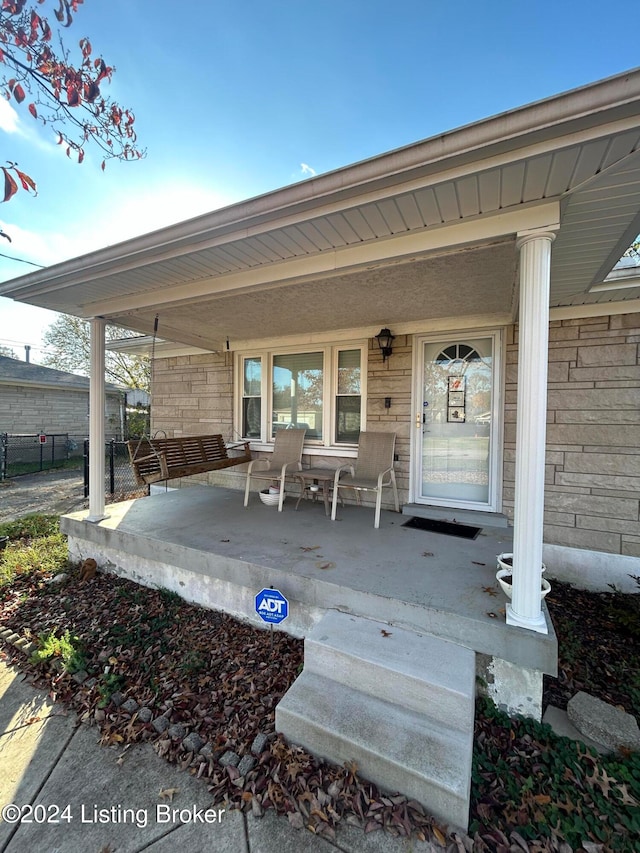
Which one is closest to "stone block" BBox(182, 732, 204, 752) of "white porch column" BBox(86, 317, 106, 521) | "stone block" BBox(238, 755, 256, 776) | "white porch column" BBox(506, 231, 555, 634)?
"stone block" BBox(238, 755, 256, 776)

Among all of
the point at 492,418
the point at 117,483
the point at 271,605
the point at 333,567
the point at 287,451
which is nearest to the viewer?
the point at 271,605

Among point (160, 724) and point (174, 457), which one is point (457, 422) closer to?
point (174, 457)

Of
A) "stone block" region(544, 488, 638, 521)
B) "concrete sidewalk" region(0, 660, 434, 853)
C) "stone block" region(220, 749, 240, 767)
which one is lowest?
"concrete sidewalk" region(0, 660, 434, 853)

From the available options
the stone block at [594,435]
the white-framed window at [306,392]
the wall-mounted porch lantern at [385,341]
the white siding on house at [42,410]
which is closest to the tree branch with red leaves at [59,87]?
the wall-mounted porch lantern at [385,341]

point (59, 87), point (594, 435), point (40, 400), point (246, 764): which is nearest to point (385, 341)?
point (594, 435)

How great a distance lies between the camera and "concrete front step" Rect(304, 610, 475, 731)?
1687 millimetres

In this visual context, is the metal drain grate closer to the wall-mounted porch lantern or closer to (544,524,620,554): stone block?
(544,524,620,554): stone block

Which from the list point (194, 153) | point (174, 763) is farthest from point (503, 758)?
point (194, 153)

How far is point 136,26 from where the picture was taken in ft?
9.04

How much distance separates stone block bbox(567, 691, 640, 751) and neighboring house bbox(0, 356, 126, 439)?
10.9 meters

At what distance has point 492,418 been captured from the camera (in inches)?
154

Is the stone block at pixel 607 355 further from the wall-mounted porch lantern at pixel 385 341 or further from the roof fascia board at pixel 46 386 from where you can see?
the roof fascia board at pixel 46 386

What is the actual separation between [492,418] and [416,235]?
238cm

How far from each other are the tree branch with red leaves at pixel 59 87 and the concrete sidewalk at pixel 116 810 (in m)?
2.65
